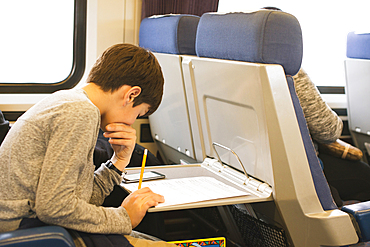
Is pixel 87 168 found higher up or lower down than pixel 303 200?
higher up

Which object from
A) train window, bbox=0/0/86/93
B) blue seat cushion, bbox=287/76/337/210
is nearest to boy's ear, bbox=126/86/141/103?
blue seat cushion, bbox=287/76/337/210

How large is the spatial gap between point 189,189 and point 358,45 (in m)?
1.73

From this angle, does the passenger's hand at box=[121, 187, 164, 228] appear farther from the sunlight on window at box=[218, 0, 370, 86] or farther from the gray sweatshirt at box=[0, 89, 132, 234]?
the sunlight on window at box=[218, 0, 370, 86]

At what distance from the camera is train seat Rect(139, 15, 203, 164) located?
1835mm

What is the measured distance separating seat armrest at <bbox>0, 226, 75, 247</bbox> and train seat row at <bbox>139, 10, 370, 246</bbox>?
697 mm

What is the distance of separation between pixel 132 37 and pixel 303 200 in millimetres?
1698

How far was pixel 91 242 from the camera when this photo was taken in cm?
102

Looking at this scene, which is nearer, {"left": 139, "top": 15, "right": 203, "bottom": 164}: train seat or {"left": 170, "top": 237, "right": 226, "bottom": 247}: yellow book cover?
{"left": 170, "top": 237, "right": 226, "bottom": 247}: yellow book cover

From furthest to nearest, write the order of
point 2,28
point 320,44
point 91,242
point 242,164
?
point 320,44, point 2,28, point 242,164, point 91,242

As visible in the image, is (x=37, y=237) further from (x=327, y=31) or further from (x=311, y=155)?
→ (x=327, y=31)

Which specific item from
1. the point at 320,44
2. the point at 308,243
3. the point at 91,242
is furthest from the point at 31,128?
the point at 320,44

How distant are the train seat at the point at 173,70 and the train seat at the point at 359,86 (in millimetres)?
1193

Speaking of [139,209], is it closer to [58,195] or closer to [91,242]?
[91,242]

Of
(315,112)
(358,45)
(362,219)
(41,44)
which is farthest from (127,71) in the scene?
(358,45)
